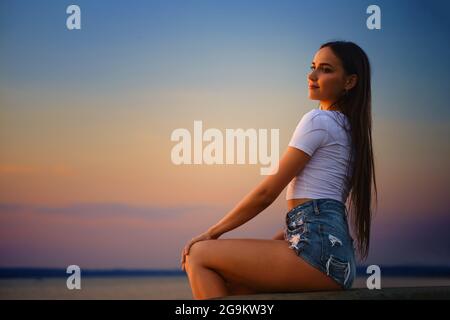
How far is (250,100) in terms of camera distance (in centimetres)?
523

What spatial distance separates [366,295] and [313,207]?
30 cm

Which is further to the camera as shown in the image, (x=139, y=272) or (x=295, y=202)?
(x=139, y=272)

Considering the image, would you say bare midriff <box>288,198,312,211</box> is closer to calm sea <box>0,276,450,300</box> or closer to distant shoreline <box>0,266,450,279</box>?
calm sea <box>0,276,450,300</box>

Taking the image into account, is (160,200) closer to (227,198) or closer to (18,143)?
(227,198)

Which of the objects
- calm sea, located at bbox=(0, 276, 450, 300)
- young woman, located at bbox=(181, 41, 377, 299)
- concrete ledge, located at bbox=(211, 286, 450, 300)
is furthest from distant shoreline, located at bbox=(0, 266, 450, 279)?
young woman, located at bbox=(181, 41, 377, 299)

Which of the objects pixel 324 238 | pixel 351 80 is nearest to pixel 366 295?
pixel 324 238

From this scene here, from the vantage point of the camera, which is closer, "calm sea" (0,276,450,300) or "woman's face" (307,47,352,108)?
"woman's face" (307,47,352,108)

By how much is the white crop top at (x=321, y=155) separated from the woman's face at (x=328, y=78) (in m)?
0.11

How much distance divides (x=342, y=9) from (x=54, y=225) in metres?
2.61

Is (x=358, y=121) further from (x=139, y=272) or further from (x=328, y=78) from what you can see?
(x=139, y=272)

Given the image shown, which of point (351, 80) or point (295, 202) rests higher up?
point (351, 80)

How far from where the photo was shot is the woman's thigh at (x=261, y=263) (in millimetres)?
1934

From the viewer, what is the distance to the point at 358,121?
2.10 metres

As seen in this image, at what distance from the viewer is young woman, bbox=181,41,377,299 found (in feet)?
6.36
